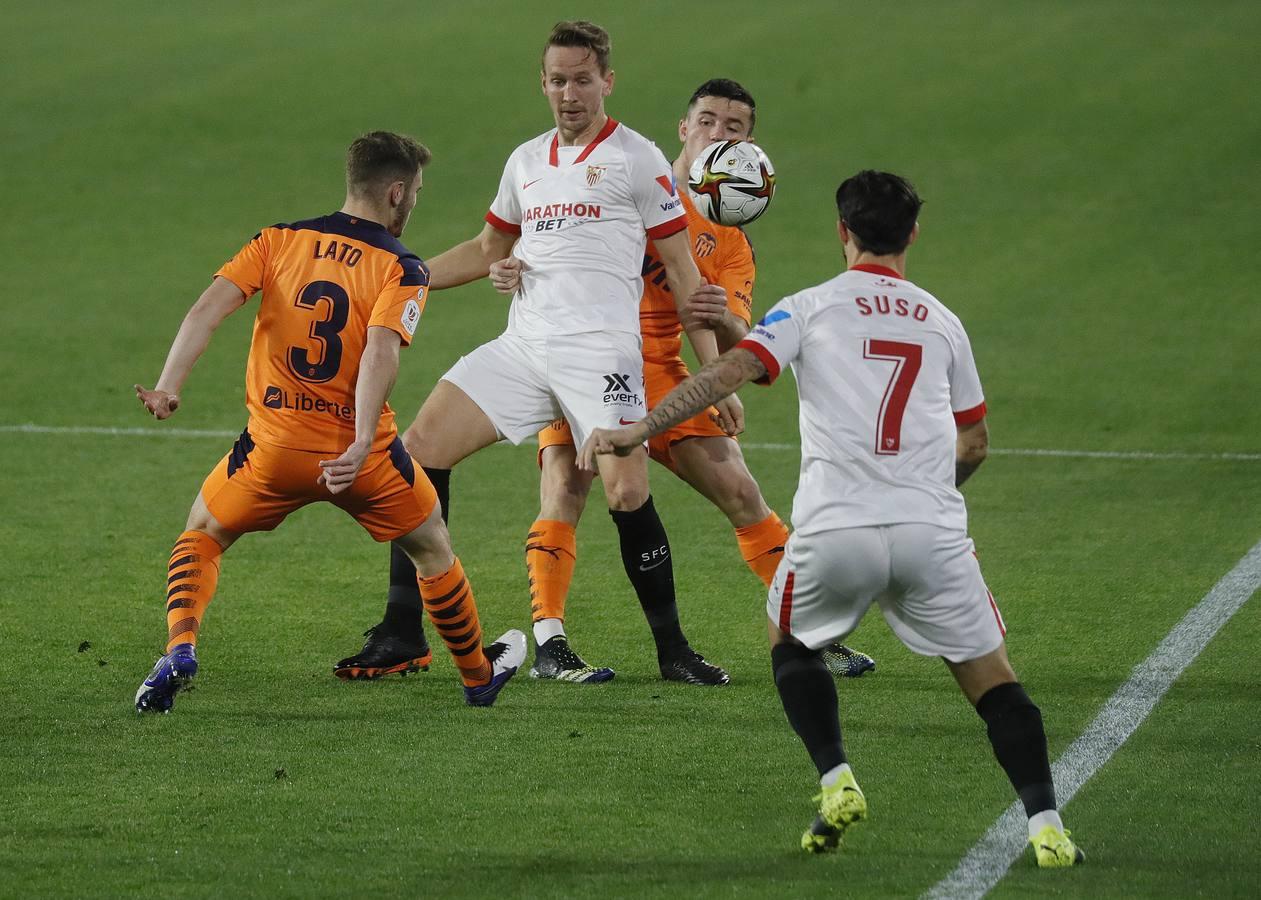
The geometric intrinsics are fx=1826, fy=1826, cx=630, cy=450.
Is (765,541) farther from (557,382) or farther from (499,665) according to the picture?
(499,665)

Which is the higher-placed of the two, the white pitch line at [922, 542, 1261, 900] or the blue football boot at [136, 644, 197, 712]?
the blue football boot at [136, 644, 197, 712]

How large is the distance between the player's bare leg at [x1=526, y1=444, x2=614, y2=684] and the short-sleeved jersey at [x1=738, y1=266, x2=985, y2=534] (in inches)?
83.9

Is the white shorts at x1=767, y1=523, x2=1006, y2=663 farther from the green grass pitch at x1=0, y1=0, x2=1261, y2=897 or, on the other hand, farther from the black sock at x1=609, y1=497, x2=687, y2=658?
the black sock at x1=609, y1=497, x2=687, y2=658

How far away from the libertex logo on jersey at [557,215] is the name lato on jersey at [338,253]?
3.65 feet

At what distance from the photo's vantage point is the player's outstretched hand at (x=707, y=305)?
6590 mm

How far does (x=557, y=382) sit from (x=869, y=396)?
7.35 feet

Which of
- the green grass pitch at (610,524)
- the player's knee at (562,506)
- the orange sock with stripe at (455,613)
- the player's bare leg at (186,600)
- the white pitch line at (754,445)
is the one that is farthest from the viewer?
the white pitch line at (754,445)

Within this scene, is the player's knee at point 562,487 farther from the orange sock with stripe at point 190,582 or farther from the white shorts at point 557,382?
the orange sock with stripe at point 190,582

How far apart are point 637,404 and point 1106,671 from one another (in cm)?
201

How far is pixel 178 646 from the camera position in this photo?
606cm

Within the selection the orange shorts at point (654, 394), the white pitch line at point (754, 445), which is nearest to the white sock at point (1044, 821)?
the orange shorts at point (654, 394)

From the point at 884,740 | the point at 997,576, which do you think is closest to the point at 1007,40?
the point at 997,576

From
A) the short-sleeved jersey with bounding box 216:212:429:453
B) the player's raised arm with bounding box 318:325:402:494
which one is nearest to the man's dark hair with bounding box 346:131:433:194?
the short-sleeved jersey with bounding box 216:212:429:453

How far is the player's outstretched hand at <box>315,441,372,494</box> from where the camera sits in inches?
224
